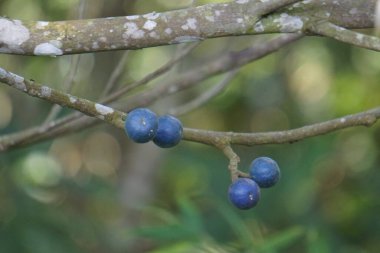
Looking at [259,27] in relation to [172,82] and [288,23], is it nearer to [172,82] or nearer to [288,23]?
[288,23]

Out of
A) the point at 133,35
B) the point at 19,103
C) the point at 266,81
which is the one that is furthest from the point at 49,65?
the point at 133,35

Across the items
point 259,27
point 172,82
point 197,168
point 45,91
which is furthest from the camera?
point 197,168

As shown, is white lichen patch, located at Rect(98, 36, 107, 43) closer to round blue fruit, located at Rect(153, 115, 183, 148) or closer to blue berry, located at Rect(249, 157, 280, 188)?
round blue fruit, located at Rect(153, 115, 183, 148)

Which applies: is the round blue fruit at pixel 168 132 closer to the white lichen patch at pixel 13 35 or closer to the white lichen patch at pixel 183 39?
the white lichen patch at pixel 183 39

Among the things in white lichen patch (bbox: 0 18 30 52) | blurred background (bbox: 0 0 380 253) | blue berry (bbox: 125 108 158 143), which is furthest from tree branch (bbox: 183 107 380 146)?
blurred background (bbox: 0 0 380 253)

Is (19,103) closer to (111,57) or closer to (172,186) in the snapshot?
(111,57)

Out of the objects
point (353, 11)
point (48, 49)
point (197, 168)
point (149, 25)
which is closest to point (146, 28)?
point (149, 25)
